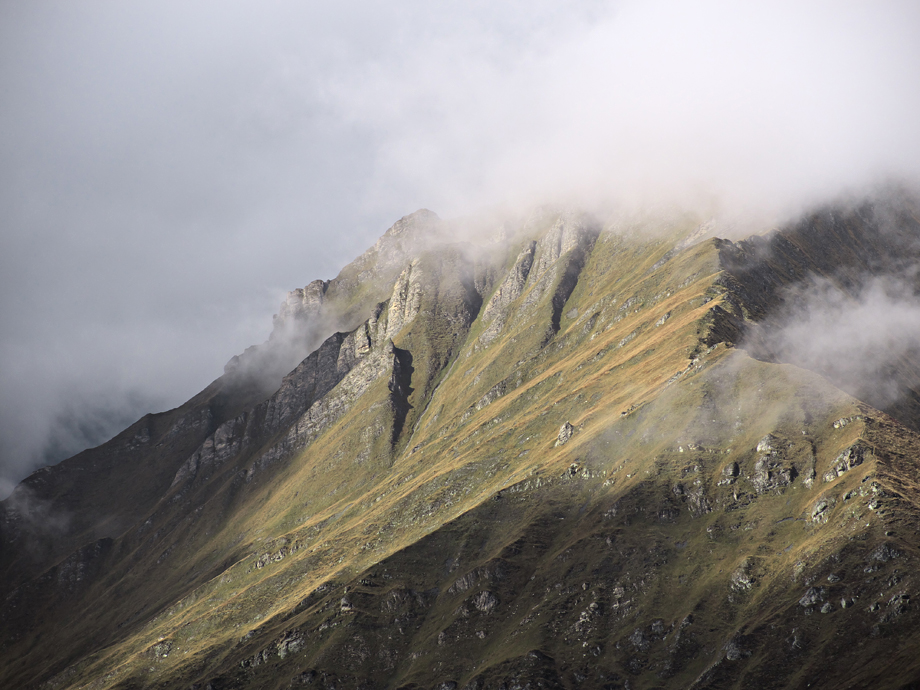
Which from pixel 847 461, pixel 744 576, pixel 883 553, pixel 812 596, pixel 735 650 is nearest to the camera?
pixel 735 650

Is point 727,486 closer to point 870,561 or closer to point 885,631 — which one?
point 870,561

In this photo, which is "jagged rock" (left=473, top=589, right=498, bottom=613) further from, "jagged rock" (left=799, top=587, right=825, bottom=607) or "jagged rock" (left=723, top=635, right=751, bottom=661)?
"jagged rock" (left=799, top=587, right=825, bottom=607)

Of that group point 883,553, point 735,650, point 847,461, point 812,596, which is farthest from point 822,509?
point 735,650

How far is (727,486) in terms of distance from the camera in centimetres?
19612

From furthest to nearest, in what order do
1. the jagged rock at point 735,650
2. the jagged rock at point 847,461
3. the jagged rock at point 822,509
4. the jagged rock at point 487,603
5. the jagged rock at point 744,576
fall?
the jagged rock at point 487,603 < the jagged rock at point 847,461 < the jagged rock at point 822,509 < the jagged rock at point 744,576 < the jagged rock at point 735,650

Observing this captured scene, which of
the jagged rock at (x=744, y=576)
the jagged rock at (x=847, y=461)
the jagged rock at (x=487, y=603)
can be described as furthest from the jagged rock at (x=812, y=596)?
→ the jagged rock at (x=487, y=603)

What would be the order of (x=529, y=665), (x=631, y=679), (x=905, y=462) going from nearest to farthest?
(x=631, y=679) < (x=529, y=665) < (x=905, y=462)

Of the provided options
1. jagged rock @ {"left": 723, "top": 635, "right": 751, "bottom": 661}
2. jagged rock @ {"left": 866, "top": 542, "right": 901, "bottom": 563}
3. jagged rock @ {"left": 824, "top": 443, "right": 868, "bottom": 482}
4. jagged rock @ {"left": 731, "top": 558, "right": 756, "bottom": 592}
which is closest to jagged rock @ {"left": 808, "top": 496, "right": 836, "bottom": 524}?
jagged rock @ {"left": 824, "top": 443, "right": 868, "bottom": 482}

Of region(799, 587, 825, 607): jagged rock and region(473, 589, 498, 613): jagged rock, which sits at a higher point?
region(473, 589, 498, 613): jagged rock

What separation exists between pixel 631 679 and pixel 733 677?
21808mm

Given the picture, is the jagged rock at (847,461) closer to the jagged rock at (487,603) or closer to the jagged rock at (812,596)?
the jagged rock at (812,596)

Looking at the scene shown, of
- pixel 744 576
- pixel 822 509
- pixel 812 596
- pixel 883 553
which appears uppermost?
pixel 822 509

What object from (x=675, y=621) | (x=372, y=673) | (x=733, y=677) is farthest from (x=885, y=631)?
(x=372, y=673)

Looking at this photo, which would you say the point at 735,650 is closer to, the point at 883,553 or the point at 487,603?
the point at 883,553
